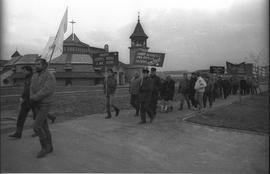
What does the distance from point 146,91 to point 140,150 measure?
332cm

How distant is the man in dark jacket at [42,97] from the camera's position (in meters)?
5.55

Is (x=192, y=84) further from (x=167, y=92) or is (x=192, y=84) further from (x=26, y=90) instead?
(x=26, y=90)

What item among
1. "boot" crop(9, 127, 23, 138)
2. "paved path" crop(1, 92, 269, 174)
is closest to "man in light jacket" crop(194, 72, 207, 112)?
"paved path" crop(1, 92, 269, 174)

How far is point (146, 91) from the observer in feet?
30.9

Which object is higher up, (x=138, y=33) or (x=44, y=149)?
(x=138, y=33)

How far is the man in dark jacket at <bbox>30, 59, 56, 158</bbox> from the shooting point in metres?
5.55

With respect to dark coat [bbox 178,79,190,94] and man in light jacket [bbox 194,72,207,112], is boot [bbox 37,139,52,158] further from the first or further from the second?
dark coat [bbox 178,79,190,94]

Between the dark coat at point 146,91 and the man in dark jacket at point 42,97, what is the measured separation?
409 cm

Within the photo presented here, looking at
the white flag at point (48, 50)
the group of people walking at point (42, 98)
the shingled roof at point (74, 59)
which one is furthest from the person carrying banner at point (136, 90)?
the shingled roof at point (74, 59)

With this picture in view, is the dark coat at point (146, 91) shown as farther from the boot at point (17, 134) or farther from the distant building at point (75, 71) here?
the distant building at point (75, 71)

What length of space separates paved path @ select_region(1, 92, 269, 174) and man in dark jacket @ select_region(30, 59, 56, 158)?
11.6 inches

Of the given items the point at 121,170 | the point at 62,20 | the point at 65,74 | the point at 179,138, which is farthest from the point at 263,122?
the point at 65,74

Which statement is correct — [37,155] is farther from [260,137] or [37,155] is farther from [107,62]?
[107,62]

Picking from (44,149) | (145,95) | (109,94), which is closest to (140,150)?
(44,149)
